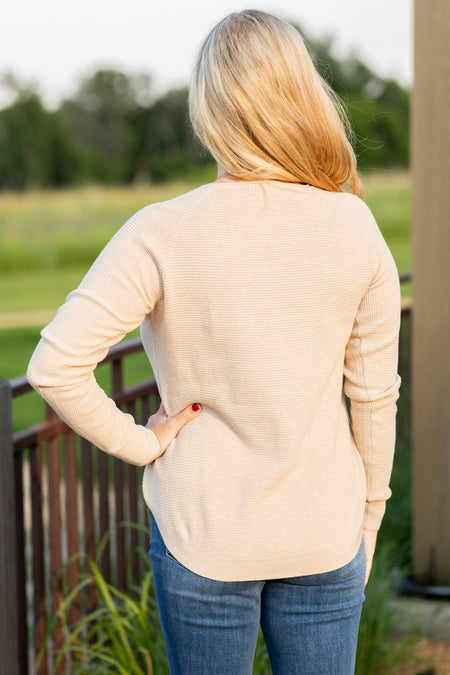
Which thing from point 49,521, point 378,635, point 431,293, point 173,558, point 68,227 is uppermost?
point 68,227

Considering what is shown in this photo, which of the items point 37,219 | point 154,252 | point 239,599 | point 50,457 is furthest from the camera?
point 37,219

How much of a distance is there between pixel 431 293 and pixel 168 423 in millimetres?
1570

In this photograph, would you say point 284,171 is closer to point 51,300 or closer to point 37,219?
point 51,300

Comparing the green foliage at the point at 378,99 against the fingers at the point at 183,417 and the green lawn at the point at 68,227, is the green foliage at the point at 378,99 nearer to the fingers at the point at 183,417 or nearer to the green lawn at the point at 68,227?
the green lawn at the point at 68,227

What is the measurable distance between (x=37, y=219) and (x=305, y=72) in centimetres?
1736

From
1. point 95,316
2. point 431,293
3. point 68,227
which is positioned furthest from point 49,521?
point 68,227

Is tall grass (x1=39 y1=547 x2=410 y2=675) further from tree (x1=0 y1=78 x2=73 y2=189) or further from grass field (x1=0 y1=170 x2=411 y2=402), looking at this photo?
tree (x1=0 y1=78 x2=73 y2=189)

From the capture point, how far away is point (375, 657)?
2.33 m

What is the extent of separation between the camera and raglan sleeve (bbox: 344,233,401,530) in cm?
119

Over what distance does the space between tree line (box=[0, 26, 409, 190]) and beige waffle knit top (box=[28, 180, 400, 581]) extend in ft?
57.7

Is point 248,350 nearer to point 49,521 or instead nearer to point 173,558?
point 173,558

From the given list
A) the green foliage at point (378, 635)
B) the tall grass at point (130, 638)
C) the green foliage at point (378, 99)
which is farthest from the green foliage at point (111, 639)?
the green foliage at point (378, 99)

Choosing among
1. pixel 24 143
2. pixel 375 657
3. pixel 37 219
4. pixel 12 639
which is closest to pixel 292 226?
pixel 12 639

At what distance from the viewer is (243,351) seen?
43.5 inches
